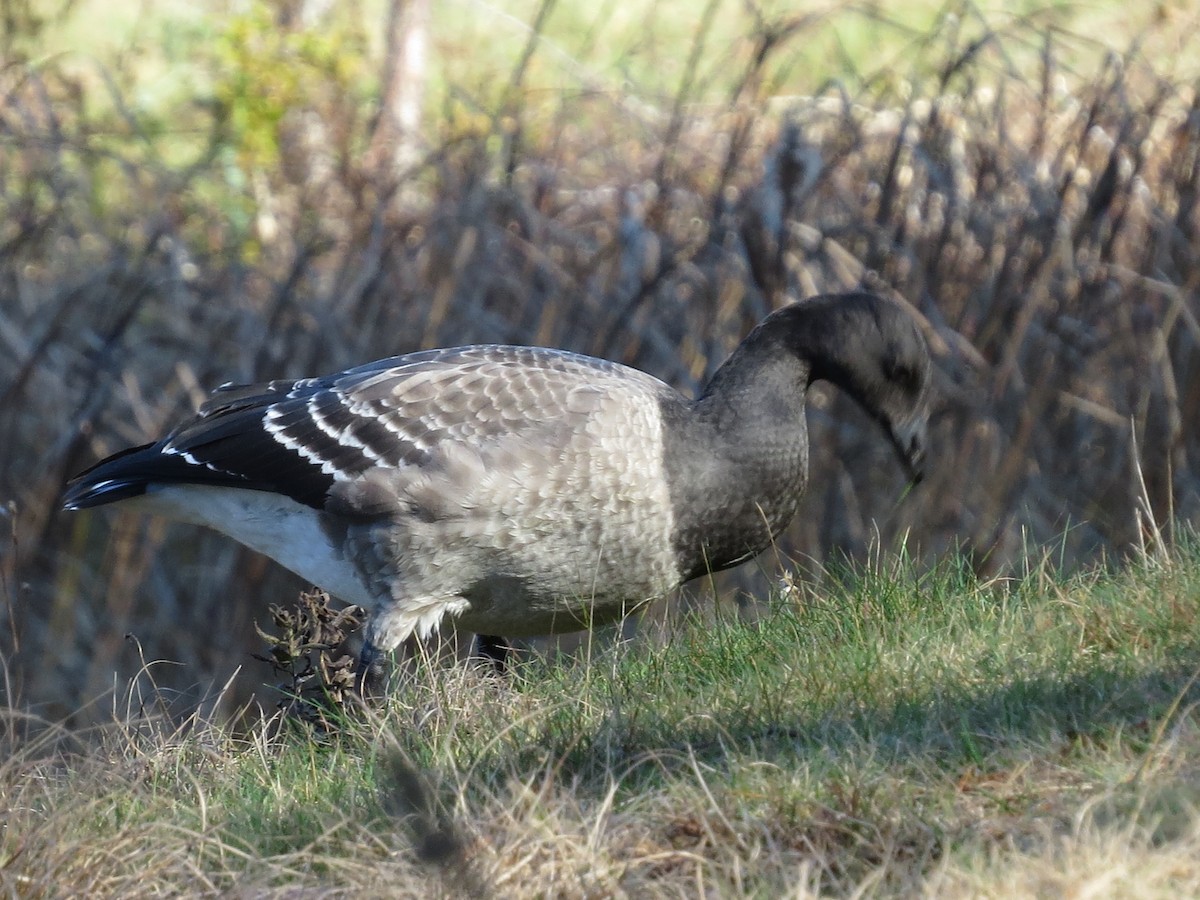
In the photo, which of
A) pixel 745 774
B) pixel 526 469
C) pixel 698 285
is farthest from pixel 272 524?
pixel 698 285

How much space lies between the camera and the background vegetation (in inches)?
293

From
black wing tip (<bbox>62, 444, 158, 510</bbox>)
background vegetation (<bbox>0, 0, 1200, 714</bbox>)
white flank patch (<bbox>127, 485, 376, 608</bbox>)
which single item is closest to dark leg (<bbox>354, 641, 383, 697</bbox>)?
white flank patch (<bbox>127, 485, 376, 608</bbox>)

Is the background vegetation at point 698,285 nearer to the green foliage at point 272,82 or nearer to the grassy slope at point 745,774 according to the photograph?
the green foliage at point 272,82

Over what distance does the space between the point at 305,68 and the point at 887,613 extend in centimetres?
795

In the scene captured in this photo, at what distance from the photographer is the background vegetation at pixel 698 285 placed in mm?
7453

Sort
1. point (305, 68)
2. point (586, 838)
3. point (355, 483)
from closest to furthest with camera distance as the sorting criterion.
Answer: point (586, 838)
point (355, 483)
point (305, 68)

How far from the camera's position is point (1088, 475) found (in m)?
7.67

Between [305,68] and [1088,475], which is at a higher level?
[305,68]

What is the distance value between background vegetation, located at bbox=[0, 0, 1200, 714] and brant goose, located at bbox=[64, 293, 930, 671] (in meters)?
1.78

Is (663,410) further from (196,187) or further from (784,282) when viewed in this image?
(196,187)

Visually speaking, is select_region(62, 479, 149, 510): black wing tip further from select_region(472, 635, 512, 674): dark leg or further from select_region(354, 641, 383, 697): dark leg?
select_region(472, 635, 512, 674): dark leg

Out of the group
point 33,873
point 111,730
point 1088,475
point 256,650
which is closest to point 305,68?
point 256,650

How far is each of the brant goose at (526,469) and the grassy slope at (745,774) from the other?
2.20 ft

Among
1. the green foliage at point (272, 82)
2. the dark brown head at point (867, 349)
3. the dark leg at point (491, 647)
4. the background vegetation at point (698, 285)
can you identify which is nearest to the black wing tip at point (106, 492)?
the background vegetation at point (698, 285)
